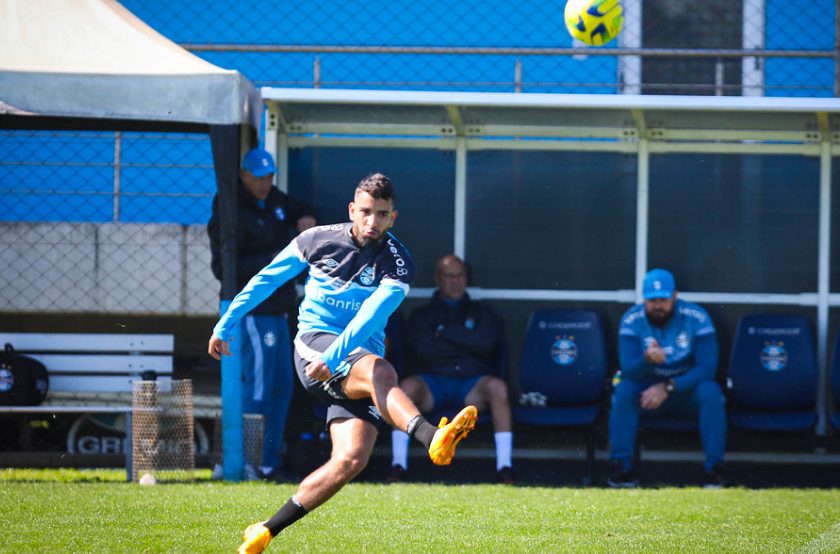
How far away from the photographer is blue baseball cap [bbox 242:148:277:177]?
8375 mm

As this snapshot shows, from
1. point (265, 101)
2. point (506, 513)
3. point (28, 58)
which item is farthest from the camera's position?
point (265, 101)

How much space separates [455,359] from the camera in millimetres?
8852

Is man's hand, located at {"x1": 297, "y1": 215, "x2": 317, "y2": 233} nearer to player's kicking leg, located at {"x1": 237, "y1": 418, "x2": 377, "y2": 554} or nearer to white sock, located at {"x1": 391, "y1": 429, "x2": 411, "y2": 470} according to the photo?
white sock, located at {"x1": 391, "y1": 429, "x2": 411, "y2": 470}

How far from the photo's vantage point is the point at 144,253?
9.52 m

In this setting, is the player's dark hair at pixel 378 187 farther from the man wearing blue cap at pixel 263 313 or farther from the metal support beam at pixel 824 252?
the metal support beam at pixel 824 252

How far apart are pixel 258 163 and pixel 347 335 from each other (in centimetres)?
347

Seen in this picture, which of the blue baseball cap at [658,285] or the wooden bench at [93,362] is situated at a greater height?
the blue baseball cap at [658,285]

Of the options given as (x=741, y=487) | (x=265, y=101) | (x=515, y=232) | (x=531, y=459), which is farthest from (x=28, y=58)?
(x=741, y=487)

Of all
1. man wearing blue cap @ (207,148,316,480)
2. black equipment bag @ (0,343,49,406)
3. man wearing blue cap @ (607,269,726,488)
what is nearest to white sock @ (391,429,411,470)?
man wearing blue cap @ (207,148,316,480)

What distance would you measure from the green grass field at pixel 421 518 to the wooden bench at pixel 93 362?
3.50ft

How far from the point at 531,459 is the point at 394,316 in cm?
163

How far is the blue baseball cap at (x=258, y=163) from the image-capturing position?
8.38 m

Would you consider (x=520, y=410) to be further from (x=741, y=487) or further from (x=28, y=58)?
(x=28, y=58)

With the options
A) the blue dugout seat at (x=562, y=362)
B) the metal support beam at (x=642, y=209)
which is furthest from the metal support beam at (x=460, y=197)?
the metal support beam at (x=642, y=209)
